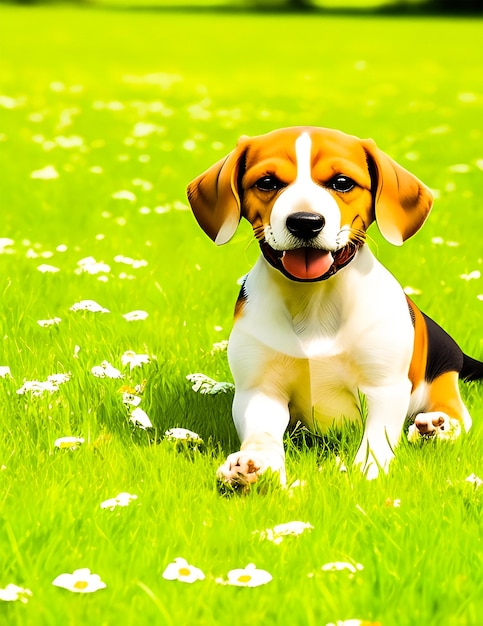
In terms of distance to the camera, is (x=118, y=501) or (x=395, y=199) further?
(x=395, y=199)

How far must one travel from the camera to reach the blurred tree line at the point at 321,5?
50938 mm

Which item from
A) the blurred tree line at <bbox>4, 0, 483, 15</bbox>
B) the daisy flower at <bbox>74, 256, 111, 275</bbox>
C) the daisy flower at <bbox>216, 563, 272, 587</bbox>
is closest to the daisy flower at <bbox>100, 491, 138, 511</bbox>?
the daisy flower at <bbox>216, 563, 272, 587</bbox>

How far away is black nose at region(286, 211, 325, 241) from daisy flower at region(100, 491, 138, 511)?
41.2 inches

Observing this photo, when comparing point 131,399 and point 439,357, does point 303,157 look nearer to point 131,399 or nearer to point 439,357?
point 439,357

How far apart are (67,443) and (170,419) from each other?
56cm

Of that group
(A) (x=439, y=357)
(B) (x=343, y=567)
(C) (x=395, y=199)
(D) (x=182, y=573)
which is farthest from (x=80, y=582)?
(A) (x=439, y=357)

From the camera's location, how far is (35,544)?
297 cm

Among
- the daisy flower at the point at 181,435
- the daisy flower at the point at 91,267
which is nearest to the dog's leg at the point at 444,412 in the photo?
the daisy flower at the point at 181,435

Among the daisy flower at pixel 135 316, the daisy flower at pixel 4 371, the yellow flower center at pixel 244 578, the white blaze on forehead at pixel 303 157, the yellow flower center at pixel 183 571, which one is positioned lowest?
the yellow flower center at pixel 244 578

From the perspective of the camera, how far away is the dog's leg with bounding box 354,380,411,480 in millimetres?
3634

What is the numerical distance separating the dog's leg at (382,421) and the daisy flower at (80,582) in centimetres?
125

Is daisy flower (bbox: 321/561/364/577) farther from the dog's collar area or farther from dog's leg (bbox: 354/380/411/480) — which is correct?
the dog's collar area

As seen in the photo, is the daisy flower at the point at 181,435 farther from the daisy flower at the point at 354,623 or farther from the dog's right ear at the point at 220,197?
the daisy flower at the point at 354,623

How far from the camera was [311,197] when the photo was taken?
10.9ft
